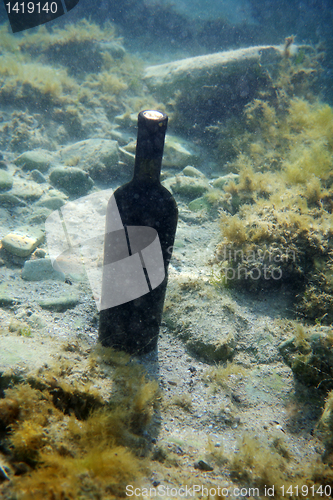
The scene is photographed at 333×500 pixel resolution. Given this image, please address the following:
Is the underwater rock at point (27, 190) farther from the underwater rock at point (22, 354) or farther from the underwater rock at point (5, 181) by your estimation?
the underwater rock at point (22, 354)

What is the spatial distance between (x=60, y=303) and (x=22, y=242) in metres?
1.12

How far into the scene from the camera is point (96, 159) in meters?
5.37

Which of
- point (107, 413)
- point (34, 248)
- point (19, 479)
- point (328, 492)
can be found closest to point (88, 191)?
point (34, 248)

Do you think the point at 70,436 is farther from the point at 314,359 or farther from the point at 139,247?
the point at 314,359

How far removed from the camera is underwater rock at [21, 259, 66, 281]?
10.0 feet

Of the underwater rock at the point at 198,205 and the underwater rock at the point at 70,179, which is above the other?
the underwater rock at the point at 70,179

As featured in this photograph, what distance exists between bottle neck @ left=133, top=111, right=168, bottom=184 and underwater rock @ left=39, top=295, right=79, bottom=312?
163 centimetres

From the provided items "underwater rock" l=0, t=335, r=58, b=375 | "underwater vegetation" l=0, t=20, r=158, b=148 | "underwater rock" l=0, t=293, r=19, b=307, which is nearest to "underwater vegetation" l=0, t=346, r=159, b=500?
"underwater rock" l=0, t=335, r=58, b=375

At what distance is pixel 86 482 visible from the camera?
1.16 metres

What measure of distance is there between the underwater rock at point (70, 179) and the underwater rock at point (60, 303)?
8.70ft

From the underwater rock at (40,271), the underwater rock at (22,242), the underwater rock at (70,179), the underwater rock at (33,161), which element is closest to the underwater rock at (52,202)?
the underwater rock at (70,179)

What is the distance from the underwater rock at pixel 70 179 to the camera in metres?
4.92

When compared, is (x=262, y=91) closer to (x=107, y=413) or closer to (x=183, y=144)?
(x=183, y=144)

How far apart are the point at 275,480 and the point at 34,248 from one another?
3.34 meters
